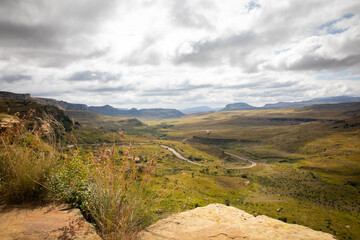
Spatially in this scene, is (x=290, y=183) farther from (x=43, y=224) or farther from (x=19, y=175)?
(x=19, y=175)

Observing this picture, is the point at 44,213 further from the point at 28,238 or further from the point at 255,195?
the point at 255,195

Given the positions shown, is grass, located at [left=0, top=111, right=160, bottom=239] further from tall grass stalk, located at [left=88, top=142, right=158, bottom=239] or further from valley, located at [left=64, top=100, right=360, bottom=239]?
valley, located at [left=64, top=100, right=360, bottom=239]

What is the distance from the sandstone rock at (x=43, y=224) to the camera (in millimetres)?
3766

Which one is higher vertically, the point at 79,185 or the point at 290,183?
the point at 79,185

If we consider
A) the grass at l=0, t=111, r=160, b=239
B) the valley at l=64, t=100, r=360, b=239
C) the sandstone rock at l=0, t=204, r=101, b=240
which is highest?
the grass at l=0, t=111, r=160, b=239

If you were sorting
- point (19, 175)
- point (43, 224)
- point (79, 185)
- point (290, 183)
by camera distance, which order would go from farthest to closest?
point (290, 183)
point (79, 185)
point (19, 175)
point (43, 224)

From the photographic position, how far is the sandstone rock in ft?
12.4

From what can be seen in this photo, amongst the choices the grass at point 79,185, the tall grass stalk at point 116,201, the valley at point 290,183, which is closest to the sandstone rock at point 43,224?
the grass at point 79,185

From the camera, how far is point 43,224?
413cm

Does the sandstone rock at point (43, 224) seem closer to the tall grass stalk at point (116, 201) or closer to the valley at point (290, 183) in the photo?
the tall grass stalk at point (116, 201)

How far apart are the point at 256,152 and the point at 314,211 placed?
11893cm

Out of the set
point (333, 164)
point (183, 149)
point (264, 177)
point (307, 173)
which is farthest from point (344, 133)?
point (183, 149)

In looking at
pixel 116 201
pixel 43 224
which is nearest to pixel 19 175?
pixel 43 224

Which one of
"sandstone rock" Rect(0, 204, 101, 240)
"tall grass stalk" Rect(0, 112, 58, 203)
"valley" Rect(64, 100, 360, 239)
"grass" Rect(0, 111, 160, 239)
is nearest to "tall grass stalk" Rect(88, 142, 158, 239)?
"grass" Rect(0, 111, 160, 239)
